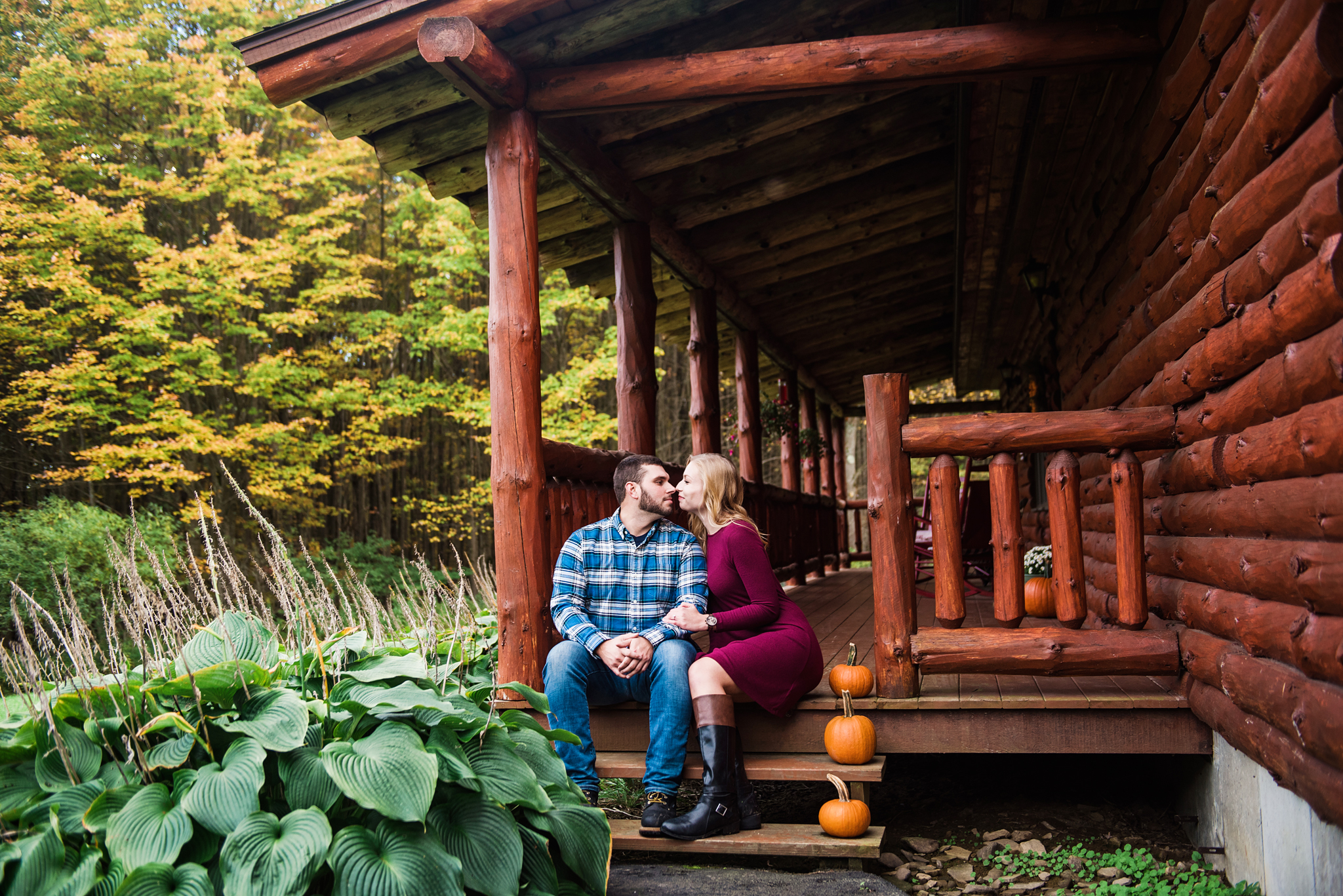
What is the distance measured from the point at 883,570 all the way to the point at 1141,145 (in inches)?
80.1

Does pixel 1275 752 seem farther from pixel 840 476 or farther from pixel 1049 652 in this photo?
pixel 840 476

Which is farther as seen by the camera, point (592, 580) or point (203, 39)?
point (203, 39)

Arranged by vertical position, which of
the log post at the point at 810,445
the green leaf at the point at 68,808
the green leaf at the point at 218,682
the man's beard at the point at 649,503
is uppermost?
the log post at the point at 810,445

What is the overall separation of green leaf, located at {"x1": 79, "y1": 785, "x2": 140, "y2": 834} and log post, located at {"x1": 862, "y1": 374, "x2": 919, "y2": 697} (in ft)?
7.46

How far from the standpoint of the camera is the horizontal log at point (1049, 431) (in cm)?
312

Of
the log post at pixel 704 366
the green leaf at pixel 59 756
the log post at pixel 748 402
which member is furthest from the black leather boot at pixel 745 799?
the log post at pixel 748 402

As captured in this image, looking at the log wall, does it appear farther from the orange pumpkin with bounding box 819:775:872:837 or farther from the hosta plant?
the hosta plant

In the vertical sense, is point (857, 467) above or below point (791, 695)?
above

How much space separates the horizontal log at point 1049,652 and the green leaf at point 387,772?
1758 millimetres

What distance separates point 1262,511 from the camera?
2.38 metres

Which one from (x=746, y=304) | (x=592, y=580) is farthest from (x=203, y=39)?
(x=592, y=580)

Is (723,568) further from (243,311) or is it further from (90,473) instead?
(243,311)

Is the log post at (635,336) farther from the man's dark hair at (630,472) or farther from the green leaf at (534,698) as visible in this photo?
the green leaf at (534,698)

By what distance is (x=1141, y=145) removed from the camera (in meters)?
3.72
